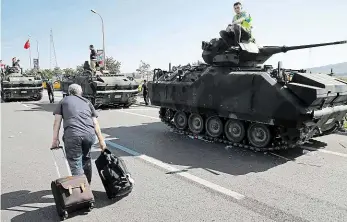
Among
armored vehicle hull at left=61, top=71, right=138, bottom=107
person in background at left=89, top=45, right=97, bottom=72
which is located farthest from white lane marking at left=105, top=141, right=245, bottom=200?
person in background at left=89, top=45, right=97, bottom=72

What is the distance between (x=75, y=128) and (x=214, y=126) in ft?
17.7

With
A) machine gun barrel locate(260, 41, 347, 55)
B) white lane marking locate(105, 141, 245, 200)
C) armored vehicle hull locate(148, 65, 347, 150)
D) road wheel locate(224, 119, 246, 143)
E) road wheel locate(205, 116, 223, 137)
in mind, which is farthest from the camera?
road wheel locate(205, 116, 223, 137)

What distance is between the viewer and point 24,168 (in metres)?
6.93

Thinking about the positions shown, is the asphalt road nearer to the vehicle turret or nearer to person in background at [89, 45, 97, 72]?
the vehicle turret

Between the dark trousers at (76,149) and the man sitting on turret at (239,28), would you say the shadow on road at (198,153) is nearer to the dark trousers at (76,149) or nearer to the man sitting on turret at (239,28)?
the dark trousers at (76,149)

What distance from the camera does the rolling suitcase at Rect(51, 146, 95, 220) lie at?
14.6 ft

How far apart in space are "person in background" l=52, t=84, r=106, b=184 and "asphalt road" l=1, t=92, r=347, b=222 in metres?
0.76

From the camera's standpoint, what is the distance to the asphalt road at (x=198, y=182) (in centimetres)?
460

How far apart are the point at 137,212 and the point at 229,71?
212 inches

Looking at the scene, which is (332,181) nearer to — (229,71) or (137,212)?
(137,212)

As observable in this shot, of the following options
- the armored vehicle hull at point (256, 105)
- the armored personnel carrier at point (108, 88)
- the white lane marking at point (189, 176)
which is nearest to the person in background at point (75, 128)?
the white lane marking at point (189, 176)

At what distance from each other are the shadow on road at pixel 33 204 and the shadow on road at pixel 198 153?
6.93 feet

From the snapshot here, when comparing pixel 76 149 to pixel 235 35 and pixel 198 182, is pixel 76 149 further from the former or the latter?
pixel 235 35

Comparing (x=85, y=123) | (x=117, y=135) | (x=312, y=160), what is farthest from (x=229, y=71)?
(x=85, y=123)
